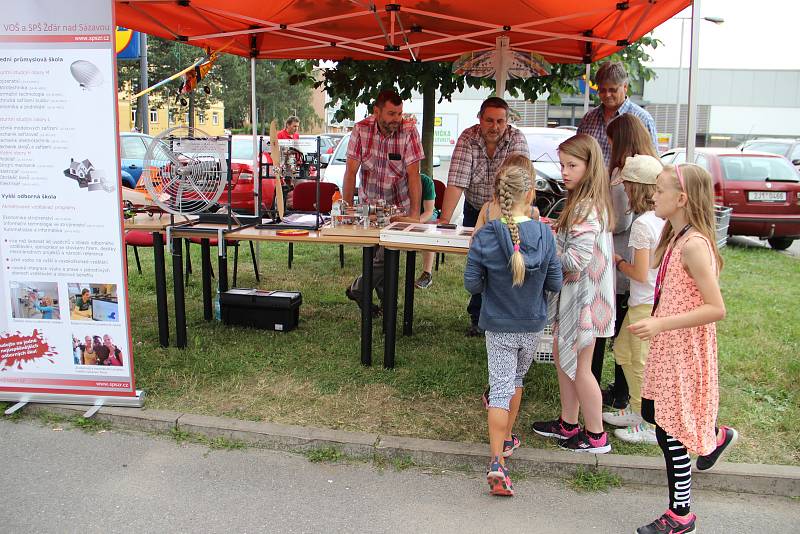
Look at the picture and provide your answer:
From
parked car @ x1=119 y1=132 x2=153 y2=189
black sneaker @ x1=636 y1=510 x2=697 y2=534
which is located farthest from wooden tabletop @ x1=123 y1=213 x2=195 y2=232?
parked car @ x1=119 y1=132 x2=153 y2=189

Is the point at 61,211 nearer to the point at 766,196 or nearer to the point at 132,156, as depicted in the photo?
the point at 132,156

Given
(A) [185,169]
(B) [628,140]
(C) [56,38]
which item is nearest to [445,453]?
(B) [628,140]

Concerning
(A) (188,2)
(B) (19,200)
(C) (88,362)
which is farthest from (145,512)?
(A) (188,2)

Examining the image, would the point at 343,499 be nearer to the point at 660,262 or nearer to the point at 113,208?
the point at 660,262

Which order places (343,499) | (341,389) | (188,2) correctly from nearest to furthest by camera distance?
(343,499), (341,389), (188,2)

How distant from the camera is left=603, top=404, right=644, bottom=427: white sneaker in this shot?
400 centimetres

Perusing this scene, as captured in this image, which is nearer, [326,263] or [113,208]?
[113,208]

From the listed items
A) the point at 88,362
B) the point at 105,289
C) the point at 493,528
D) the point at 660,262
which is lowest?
the point at 493,528

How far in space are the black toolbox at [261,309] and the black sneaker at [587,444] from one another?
104 inches

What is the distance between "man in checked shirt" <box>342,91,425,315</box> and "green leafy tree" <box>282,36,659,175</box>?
2343 millimetres

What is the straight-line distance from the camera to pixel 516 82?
27.5ft

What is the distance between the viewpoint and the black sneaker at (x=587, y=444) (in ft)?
12.0

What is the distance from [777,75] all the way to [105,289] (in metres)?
48.5

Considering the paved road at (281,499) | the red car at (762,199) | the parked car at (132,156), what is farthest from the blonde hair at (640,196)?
the parked car at (132,156)
